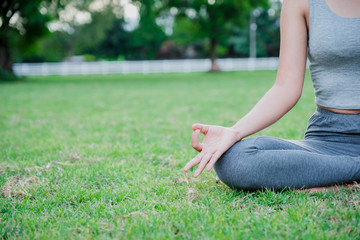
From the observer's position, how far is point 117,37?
48531 millimetres

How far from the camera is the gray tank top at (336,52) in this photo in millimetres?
1940

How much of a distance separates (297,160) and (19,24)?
23.4 metres

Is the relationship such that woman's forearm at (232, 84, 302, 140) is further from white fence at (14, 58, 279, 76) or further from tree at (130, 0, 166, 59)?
tree at (130, 0, 166, 59)

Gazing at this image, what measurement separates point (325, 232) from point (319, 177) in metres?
0.50

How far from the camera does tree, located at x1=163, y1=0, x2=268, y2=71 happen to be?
24.4 metres

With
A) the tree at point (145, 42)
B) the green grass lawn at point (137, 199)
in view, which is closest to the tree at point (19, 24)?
the green grass lawn at point (137, 199)

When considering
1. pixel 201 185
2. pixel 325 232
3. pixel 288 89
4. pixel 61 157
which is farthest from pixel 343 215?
pixel 61 157

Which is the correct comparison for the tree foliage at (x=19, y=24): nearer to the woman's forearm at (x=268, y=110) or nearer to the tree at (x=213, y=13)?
the tree at (x=213, y=13)

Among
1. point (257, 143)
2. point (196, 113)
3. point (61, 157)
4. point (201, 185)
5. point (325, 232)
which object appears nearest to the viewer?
point (325, 232)

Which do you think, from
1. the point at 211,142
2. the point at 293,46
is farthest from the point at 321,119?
the point at 211,142

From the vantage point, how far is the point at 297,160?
1.95 m

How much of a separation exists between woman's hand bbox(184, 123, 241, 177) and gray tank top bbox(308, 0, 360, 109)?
2.13 ft

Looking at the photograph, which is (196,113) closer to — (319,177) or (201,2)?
(319,177)

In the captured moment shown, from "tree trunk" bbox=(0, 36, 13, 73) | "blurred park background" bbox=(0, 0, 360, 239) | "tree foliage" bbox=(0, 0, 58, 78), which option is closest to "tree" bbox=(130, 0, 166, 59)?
"tree foliage" bbox=(0, 0, 58, 78)
